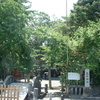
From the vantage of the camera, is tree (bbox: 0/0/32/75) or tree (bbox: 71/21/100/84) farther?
tree (bbox: 0/0/32/75)

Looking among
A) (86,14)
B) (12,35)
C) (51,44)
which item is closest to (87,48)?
(51,44)

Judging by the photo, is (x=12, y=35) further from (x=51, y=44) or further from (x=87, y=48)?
(x=87, y=48)

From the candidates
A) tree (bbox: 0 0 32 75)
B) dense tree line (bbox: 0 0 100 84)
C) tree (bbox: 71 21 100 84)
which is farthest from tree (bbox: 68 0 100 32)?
tree (bbox: 0 0 32 75)

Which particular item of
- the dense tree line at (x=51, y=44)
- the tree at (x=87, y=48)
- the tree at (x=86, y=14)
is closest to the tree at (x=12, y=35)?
the dense tree line at (x=51, y=44)

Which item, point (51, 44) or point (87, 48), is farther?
point (51, 44)

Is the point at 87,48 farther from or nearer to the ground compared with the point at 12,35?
nearer to the ground

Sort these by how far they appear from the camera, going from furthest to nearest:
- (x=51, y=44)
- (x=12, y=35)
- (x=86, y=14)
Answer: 1. (x=86, y=14)
2. (x=12, y=35)
3. (x=51, y=44)

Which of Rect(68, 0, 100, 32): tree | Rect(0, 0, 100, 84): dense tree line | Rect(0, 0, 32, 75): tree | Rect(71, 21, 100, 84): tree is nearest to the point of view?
Rect(71, 21, 100, 84): tree

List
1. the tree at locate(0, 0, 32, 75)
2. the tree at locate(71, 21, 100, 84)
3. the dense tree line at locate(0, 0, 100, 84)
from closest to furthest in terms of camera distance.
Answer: the tree at locate(71, 21, 100, 84), the dense tree line at locate(0, 0, 100, 84), the tree at locate(0, 0, 32, 75)

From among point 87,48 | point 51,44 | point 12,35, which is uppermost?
point 12,35

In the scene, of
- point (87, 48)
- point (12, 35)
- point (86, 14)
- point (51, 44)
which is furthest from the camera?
point (86, 14)

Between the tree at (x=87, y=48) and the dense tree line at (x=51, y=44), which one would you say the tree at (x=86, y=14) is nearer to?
the dense tree line at (x=51, y=44)

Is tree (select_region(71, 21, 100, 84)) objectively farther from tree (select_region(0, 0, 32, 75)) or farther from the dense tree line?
tree (select_region(0, 0, 32, 75))

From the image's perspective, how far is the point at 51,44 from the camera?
50.8 feet
